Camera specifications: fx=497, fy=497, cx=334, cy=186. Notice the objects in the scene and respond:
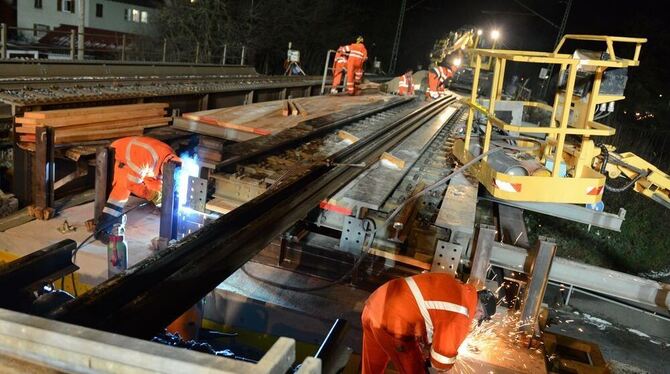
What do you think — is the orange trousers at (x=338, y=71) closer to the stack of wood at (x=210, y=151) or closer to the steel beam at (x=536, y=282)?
the stack of wood at (x=210, y=151)

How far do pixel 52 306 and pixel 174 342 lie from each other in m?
1.16

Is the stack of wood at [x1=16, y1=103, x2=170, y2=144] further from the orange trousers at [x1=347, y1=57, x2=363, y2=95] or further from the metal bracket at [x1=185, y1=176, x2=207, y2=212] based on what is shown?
the orange trousers at [x1=347, y1=57, x2=363, y2=95]

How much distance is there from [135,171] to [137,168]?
0.05 metres

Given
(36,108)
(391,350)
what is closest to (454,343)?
(391,350)

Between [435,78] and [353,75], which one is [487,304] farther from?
[435,78]

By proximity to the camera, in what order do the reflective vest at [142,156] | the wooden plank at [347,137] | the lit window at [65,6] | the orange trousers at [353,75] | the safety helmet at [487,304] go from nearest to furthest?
the safety helmet at [487,304], the reflective vest at [142,156], the wooden plank at [347,137], the orange trousers at [353,75], the lit window at [65,6]

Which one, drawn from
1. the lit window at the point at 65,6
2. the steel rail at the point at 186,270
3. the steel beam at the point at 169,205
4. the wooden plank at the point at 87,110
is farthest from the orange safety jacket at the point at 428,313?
the lit window at the point at 65,6

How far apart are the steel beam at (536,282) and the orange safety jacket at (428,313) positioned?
103 centimetres

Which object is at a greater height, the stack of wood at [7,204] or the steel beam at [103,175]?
the steel beam at [103,175]

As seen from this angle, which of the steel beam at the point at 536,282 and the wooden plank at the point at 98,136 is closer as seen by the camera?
the steel beam at the point at 536,282

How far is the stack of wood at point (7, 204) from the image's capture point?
6.14 meters

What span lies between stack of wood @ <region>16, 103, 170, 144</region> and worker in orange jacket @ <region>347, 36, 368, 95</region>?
6.05 m

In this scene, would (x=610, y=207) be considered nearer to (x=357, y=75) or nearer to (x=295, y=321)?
(x=357, y=75)

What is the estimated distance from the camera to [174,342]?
3.32m
